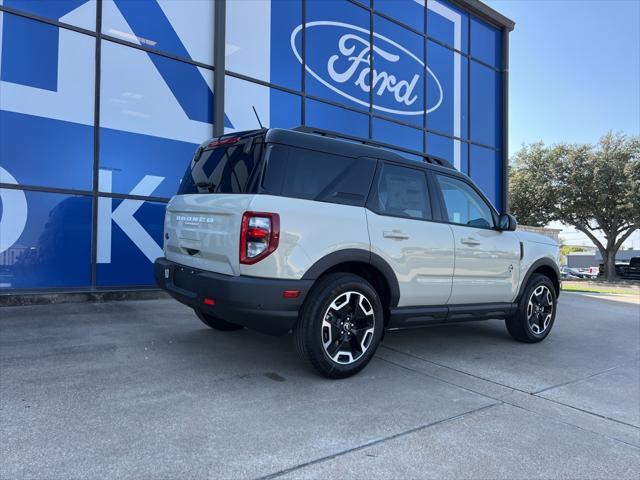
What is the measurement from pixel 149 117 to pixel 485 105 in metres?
10.8

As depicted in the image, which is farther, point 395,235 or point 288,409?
point 395,235

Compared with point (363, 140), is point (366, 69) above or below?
above

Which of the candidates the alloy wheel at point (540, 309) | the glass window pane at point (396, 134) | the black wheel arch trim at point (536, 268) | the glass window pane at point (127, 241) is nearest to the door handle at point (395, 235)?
the black wheel arch trim at point (536, 268)

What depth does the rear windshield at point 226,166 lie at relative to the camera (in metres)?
3.94

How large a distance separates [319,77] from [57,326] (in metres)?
7.28

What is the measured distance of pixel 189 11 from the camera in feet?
27.8

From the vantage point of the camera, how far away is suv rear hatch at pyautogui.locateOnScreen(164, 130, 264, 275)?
12.4 ft

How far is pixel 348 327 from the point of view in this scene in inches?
160

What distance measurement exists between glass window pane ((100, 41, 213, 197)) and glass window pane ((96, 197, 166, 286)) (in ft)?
0.80

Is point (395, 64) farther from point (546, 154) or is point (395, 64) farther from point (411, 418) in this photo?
point (546, 154)

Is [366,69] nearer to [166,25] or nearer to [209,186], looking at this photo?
[166,25]

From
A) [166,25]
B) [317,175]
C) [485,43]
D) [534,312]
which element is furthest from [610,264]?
[317,175]

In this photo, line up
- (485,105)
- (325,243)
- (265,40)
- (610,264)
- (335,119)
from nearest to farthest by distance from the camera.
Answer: (325,243) < (265,40) < (335,119) < (485,105) < (610,264)

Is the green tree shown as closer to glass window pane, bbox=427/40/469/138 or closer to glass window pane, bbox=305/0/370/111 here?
glass window pane, bbox=427/40/469/138
